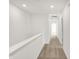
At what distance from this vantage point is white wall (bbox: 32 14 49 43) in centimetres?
797

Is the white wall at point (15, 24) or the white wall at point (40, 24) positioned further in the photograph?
the white wall at point (40, 24)

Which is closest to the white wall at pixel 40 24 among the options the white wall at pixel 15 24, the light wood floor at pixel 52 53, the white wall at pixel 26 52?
the white wall at pixel 15 24

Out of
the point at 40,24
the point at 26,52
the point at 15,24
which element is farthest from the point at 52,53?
the point at 26,52

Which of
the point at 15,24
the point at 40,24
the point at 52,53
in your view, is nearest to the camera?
the point at 15,24

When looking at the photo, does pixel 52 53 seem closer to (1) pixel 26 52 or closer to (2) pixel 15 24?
(2) pixel 15 24

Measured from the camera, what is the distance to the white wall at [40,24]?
7.97 meters

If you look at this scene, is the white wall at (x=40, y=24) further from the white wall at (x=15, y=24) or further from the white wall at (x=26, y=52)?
the white wall at (x=26, y=52)

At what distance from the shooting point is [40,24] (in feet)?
26.4
